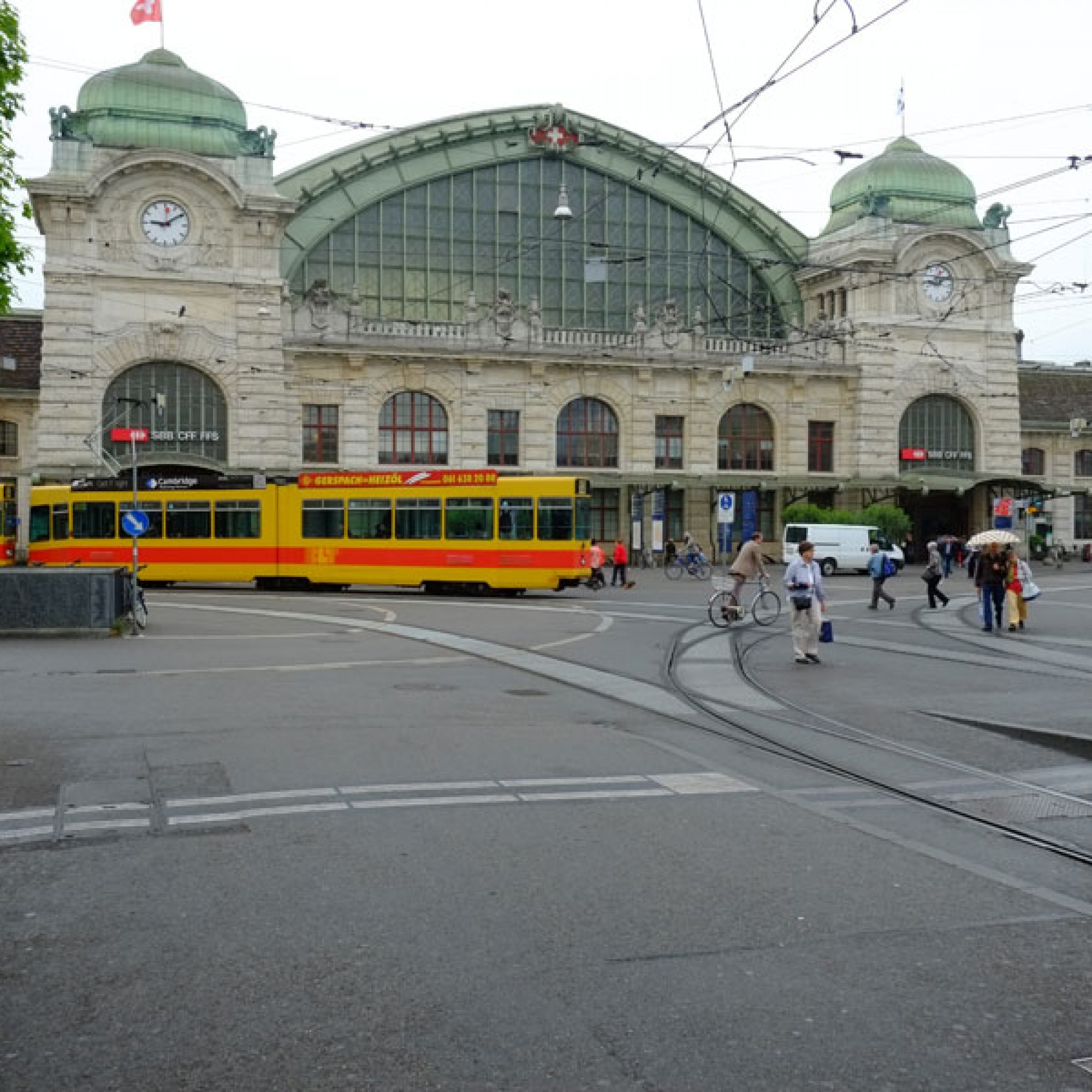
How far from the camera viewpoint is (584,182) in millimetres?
57375

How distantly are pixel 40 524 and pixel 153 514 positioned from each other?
4.34 m

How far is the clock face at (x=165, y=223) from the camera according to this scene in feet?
156

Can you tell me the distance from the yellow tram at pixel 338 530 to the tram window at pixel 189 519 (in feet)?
0.11

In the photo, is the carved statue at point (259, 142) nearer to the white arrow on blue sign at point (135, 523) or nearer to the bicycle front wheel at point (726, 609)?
the white arrow on blue sign at point (135, 523)

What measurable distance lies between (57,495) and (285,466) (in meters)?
11.9

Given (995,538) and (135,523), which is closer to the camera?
(995,538)

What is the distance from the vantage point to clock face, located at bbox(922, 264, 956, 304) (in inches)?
2238

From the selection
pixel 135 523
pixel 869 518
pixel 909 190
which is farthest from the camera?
pixel 909 190

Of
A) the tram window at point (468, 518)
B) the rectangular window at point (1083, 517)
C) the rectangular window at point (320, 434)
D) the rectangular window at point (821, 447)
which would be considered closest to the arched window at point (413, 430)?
the rectangular window at point (320, 434)

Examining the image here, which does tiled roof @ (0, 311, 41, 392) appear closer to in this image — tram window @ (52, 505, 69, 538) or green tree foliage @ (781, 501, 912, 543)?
tram window @ (52, 505, 69, 538)

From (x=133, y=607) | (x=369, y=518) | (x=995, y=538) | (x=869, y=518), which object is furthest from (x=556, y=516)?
(x=869, y=518)

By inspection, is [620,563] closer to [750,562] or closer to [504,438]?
[504,438]

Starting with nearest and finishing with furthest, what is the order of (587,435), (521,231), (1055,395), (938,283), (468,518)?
(468,518) → (587,435) → (521,231) → (938,283) → (1055,395)

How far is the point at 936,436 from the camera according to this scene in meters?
58.9
